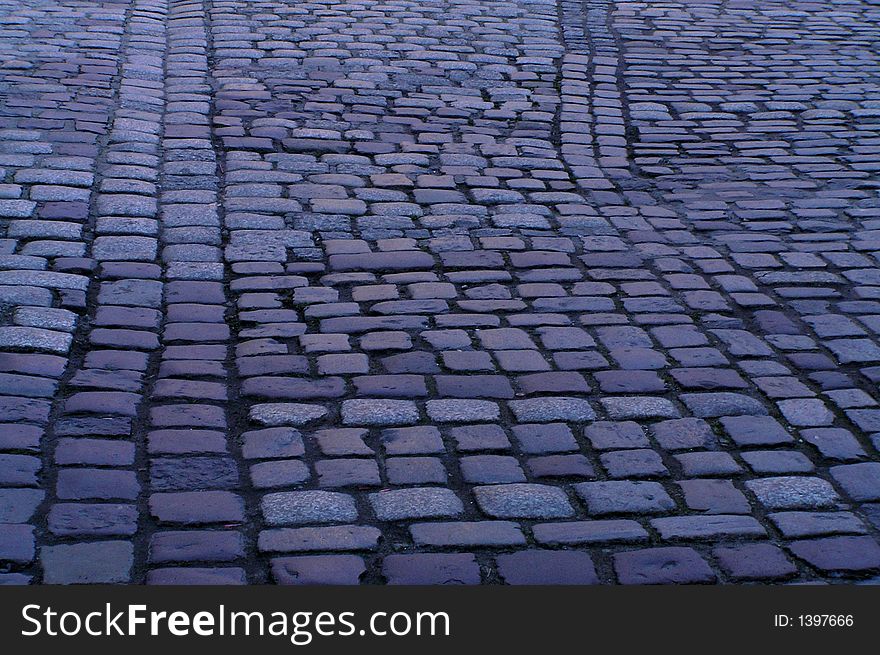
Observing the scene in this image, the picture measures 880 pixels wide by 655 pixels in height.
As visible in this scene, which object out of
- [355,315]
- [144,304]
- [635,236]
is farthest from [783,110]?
[144,304]

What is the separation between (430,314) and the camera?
13.6 feet

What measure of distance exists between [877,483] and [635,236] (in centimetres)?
205

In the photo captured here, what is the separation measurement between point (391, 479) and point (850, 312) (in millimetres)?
2171

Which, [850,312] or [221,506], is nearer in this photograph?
[221,506]

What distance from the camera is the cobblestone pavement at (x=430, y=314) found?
2896 millimetres

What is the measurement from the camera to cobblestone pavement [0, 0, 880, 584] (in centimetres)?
290

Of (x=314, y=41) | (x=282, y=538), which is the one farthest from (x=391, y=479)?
(x=314, y=41)

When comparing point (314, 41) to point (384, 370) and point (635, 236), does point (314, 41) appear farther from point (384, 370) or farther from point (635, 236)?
point (384, 370)

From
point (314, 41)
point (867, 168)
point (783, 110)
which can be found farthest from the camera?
point (314, 41)

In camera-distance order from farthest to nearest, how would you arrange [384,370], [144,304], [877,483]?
[144,304] → [384,370] → [877,483]

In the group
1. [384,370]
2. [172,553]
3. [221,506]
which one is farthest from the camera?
[384,370]

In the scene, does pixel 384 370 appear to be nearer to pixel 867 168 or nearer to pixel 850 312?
pixel 850 312

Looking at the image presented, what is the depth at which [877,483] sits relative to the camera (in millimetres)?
3174

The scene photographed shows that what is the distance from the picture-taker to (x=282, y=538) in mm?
2830
